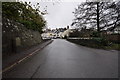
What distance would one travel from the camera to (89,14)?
107 ft

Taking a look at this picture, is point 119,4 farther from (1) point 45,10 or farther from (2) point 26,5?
(2) point 26,5

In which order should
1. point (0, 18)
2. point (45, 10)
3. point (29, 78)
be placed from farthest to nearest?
point (45, 10), point (0, 18), point (29, 78)

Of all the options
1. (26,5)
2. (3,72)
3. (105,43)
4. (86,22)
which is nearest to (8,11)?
(26,5)

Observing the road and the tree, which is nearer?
the road

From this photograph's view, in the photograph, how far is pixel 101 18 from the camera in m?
32.2

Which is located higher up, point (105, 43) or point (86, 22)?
point (86, 22)

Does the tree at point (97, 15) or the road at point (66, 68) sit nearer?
→ the road at point (66, 68)

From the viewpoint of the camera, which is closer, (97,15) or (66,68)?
(66,68)

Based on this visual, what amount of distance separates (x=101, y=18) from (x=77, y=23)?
17.0 ft

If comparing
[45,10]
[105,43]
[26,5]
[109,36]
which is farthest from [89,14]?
[26,5]

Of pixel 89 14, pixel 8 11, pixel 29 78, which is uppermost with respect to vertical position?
pixel 89 14

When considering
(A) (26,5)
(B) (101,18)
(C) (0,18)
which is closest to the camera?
(C) (0,18)

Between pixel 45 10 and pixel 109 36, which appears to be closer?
pixel 45 10

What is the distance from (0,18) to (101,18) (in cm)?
2519
